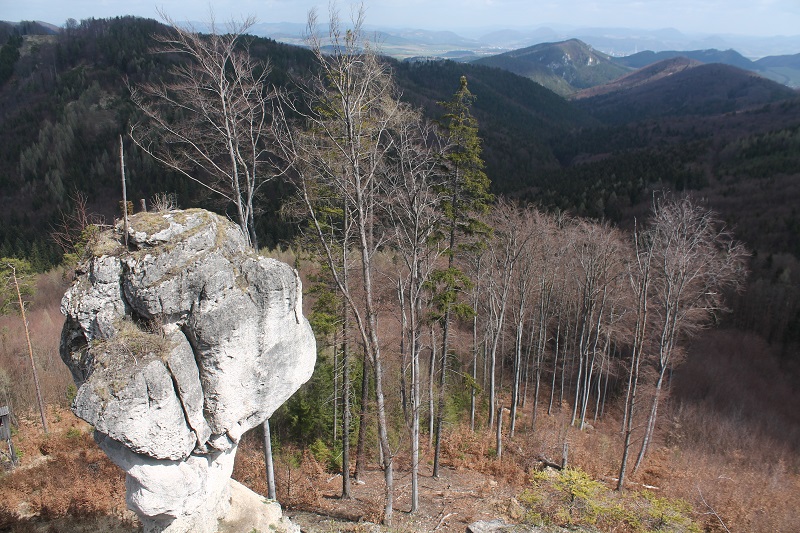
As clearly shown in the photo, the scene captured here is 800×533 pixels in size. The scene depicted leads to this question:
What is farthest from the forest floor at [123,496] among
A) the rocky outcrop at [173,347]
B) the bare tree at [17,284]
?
the rocky outcrop at [173,347]

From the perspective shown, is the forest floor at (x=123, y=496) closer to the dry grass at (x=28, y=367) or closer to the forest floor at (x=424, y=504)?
the forest floor at (x=424, y=504)

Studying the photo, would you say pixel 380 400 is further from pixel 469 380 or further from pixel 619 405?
pixel 619 405

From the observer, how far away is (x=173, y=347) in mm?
7820

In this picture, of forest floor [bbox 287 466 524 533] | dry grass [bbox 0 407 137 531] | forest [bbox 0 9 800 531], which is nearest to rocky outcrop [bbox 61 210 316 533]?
forest [bbox 0 9 800 531]

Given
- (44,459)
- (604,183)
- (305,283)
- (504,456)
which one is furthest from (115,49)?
(504,456)

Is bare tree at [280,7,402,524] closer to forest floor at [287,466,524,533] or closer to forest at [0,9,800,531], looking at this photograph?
forest at [0,9,800,531]

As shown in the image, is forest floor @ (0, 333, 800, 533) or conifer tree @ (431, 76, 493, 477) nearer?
forest floor @ (0, 333, 800, 533)

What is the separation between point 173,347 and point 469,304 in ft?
43.0

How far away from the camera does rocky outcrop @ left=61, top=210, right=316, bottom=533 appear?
7.51 m

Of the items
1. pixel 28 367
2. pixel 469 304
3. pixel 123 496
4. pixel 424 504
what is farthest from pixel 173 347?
pixel 28 367

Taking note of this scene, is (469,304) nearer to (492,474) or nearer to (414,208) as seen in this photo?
(492,474)

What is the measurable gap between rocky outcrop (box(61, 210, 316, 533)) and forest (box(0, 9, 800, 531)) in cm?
124

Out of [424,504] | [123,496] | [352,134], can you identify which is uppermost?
[352,134]

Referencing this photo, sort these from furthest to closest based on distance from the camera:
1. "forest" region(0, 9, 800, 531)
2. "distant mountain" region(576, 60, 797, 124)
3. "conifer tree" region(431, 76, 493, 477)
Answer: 1. "distant mountain" region(576, 60, 797, 124)
2. "conifer tree" region(431, 76, 493, 477)
3. "forest" region(0, 9, 800, 531)
